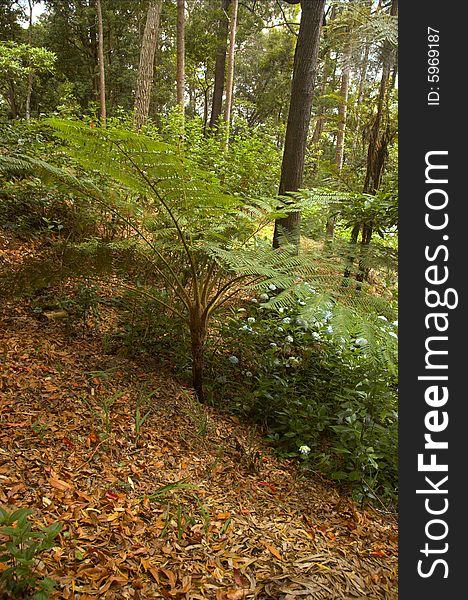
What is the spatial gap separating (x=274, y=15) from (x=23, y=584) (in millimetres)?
21387

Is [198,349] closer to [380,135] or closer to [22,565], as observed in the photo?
[22,565]

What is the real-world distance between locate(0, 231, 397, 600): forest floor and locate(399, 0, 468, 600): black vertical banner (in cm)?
38

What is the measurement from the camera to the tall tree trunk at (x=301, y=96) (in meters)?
3.80

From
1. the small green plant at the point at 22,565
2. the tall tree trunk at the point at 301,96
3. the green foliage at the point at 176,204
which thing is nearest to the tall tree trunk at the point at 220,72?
the tall tree trunk at the point at 301,96

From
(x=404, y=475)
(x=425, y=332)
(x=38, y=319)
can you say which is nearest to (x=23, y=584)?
(x=404, y=475)

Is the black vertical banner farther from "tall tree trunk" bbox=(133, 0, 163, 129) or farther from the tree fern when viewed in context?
"tall tree trunk" bbox=(133, 0, 163, 129)

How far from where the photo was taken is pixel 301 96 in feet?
12.9

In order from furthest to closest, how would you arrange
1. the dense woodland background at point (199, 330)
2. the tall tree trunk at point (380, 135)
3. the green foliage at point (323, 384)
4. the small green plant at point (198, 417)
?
the tall tree trunk at point (380, 135) → the small green plant at point (198, 417) → the green foliage at point (323, 384) → the dense woodland background at point (199, 330)

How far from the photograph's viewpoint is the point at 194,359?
8.65 feet

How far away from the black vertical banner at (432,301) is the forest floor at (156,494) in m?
0.38

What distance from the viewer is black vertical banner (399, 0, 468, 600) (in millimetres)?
1406

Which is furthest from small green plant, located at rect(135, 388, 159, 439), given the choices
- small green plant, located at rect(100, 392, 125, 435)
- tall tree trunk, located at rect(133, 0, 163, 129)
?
tall tree trunk, located at rect(133, 0, 163, 129)

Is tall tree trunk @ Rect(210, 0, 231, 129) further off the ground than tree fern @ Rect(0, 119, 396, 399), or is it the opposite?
tall tree trunk @ Rect(210, 0, 231, 129)

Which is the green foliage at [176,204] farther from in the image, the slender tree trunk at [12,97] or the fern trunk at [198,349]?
the slender tree trunk at [12,97]
